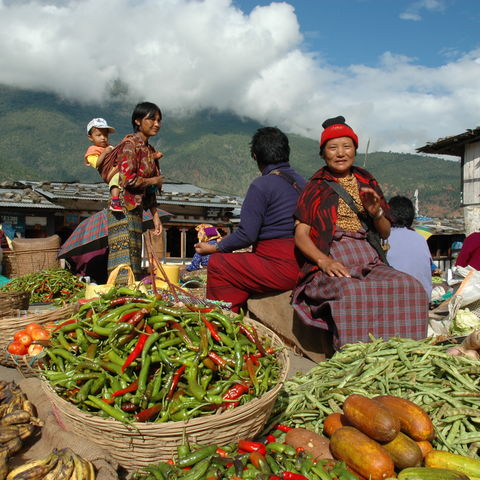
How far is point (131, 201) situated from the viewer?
5.07 metres

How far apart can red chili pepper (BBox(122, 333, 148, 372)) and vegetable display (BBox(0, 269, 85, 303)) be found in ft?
12.5

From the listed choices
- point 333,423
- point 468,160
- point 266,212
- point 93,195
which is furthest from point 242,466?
point 468,160

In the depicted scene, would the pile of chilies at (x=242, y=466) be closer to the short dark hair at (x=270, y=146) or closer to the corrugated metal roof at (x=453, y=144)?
the short dark hair at (x=270, y=146)

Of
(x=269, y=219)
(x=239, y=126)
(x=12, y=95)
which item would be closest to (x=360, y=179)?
(x=269, y=219)

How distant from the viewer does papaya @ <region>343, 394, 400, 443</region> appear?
212cm

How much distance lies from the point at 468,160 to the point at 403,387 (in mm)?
13571

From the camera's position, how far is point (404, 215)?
5512mm

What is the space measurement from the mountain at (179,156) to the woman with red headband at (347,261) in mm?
76421

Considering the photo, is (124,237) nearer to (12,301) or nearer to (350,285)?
(12,301)

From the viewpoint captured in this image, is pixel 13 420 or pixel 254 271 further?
pixel 254 271

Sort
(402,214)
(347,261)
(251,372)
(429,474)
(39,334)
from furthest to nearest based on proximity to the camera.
Result: (402,214) < (347,261) < (39,334) < (251,372) < (429,474)

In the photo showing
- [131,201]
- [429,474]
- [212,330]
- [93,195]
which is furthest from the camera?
[93,195]

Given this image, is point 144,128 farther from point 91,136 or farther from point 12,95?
point 12,95

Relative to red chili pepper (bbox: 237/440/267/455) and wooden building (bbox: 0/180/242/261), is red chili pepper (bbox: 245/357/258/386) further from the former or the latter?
wooden building (bbox: 0/180/242/261)
